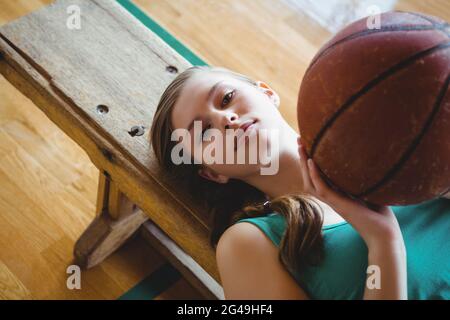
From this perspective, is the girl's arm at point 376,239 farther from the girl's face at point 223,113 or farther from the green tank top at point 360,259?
the girl's face at point 223,113

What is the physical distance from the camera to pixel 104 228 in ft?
5.06

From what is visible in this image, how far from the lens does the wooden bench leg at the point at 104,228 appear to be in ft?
4.98

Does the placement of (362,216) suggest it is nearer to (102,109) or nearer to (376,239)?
(376,239)

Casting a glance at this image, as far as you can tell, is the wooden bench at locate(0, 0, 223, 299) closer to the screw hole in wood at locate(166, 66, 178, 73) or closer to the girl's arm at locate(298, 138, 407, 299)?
the screw hole in wood at locate(166, 66, 178, 73)

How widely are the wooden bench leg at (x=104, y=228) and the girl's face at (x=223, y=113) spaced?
0.48 metres

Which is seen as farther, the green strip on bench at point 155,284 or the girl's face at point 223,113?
the green strip on bench at point 155,284

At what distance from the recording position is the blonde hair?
0.96 metres

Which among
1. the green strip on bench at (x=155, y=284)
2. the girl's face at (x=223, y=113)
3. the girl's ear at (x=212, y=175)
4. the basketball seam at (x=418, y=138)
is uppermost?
the basketball seam at (x=418, y=138)

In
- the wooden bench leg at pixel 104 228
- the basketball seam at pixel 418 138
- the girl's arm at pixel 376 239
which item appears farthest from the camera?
the wooden bench leg at pixel 104 228

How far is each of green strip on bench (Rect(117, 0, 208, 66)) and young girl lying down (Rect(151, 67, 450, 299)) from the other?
36.9 inches

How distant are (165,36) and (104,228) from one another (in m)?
0.98

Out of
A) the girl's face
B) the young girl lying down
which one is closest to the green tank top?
the young girl lying down

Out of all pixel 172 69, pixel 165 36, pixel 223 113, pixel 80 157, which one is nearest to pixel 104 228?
pixel 80 157

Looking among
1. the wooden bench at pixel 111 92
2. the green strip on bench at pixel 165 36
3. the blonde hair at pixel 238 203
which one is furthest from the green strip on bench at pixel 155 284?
the green strip on bench at pixel 165 36
